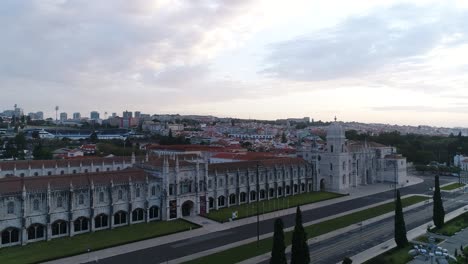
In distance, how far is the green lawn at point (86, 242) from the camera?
4303 cm

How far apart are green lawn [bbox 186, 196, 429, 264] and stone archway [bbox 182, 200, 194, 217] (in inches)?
686

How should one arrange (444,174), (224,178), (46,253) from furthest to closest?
(444,174) → (224,178) → (46,253)

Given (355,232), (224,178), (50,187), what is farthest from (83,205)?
(355,232)

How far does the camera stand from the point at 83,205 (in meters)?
52.4

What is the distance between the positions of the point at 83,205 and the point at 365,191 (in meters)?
62.0

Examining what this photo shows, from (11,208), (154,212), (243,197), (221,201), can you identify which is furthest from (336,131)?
(11,208)

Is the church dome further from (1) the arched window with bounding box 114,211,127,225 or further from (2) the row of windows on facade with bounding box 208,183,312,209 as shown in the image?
(1) the arched window with bounding box 114,211,127,225

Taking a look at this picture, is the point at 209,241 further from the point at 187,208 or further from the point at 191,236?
the point at 187,208

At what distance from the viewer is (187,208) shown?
64188mm

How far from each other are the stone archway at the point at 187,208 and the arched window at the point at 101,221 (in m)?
12.8

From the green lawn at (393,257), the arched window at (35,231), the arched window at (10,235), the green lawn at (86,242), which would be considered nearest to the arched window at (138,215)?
the green lawn at (86,242)

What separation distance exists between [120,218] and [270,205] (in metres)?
27.6

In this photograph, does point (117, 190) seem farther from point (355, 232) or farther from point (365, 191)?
point (365, 191)

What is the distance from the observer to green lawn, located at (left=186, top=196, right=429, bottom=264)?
143 ft
